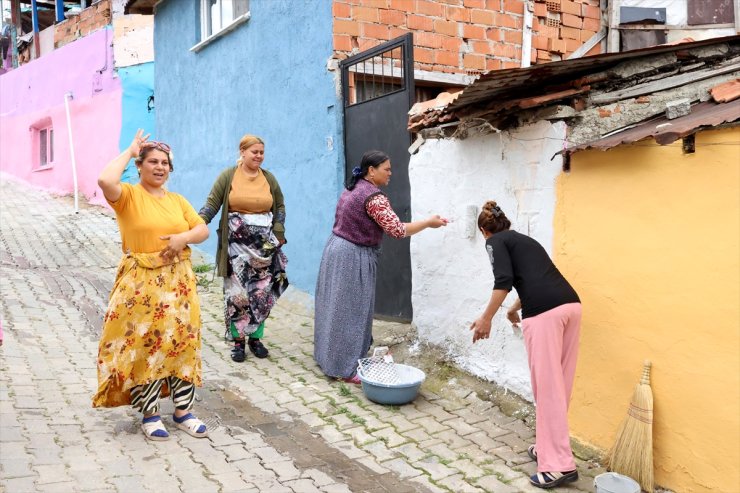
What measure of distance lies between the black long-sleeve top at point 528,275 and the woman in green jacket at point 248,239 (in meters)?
2.45

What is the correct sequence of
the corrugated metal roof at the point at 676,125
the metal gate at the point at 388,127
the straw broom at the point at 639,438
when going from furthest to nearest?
1. the metal gate at the point at 388,127
2. the straw broom at the point at 639,438
3. the corrugated metal roof at the point at 676,125

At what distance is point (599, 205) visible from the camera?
3770 mm

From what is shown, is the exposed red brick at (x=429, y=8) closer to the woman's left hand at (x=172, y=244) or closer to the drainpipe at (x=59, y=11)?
the woman's left hand at (x=172, y=244)

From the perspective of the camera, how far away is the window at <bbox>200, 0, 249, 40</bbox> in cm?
895

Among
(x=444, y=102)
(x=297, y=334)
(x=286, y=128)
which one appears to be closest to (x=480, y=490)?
(x=444, y=102)

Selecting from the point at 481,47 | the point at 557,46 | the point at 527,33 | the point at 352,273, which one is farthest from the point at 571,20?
the point at 352,273

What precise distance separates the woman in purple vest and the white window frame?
14.8 feet

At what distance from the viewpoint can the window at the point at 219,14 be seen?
8.95m

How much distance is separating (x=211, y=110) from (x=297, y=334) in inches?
183

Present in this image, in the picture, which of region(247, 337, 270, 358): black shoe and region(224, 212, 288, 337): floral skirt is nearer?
region(224, 212, 288, 337): floral skirt

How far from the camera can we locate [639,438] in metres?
3.41

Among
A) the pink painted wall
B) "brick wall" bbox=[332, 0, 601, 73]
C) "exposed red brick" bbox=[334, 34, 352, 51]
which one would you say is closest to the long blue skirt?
"exposed red brick" bbox=[334, 34, 352, 51]

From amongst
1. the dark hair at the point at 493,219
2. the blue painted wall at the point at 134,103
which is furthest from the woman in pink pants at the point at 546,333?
the blue painted wall at the point at 134,103

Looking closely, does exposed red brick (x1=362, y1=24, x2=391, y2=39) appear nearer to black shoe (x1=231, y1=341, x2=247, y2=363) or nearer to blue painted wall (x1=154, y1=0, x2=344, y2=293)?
blue painted wall (x1=154, y1=0, x2=344, y2=293)
